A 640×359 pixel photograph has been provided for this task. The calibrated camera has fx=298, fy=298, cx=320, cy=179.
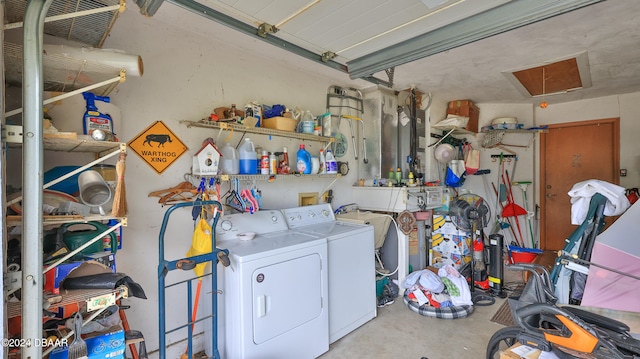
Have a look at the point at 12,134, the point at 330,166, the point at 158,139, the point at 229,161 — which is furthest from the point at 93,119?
the point at 330,166

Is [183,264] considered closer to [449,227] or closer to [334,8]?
[334,8]

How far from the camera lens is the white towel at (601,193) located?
7.08 feet

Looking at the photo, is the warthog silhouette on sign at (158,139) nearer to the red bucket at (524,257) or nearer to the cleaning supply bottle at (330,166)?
the cleaning supply bottle at (330,166)

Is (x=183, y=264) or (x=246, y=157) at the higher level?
(x=246, y=157)

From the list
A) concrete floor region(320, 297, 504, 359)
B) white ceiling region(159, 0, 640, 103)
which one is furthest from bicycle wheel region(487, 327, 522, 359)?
white ceiling region(159, 0, 640, 103)

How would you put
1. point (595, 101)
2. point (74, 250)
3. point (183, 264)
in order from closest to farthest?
point (74, 250) → point (183, 264) → point (595, 101)

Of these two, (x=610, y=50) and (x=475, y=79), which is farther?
(x=475, y=79)

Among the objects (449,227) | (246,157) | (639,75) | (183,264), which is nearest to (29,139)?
(183,264)

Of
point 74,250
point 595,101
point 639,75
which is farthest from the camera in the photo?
point 595,101

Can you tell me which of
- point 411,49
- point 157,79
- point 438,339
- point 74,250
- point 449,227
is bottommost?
point 438,339

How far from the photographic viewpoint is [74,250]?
134cm

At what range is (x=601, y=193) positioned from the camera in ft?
7.29

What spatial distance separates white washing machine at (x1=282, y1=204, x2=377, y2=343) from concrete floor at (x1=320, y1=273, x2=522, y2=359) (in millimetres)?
113

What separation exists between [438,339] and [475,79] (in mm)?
2833
